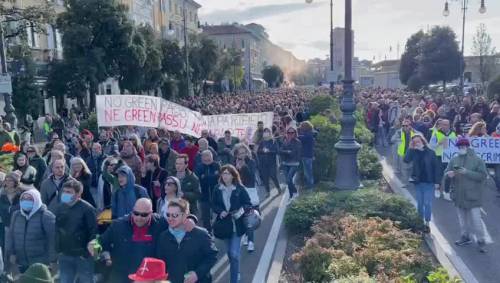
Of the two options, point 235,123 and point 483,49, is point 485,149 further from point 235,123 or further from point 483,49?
point 483,49

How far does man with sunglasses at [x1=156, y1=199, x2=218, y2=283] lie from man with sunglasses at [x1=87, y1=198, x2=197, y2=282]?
0.11 metres

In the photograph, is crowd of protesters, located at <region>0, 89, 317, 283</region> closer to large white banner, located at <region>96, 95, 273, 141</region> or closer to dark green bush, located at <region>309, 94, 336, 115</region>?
large white banner, located at <region>96, 95, 273, 141</region>

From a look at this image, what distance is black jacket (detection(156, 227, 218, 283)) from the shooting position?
4828mm

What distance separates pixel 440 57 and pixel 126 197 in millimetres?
54146

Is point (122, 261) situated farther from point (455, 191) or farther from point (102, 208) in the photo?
point (455, 191)

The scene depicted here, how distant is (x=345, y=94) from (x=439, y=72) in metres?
48.9

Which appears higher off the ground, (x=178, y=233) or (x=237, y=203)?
(x=178, y=233)

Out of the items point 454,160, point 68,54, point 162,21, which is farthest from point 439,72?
point 454,160

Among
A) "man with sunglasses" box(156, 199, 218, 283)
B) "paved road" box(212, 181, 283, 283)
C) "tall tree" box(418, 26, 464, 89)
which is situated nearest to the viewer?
"man with sunglasses" box(156, 199, 218, 283)

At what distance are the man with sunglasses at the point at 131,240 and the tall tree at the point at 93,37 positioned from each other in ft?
80.9

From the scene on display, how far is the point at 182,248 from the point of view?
15.9 feet

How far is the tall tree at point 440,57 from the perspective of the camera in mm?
Result: 56000

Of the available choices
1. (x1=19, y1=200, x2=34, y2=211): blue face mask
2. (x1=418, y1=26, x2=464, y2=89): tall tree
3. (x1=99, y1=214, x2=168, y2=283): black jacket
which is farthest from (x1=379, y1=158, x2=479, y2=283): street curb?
(x1=418, y1=26, x2=464, y2=89): tall tree

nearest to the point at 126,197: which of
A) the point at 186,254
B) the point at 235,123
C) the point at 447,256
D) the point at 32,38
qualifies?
the point at 186,254
